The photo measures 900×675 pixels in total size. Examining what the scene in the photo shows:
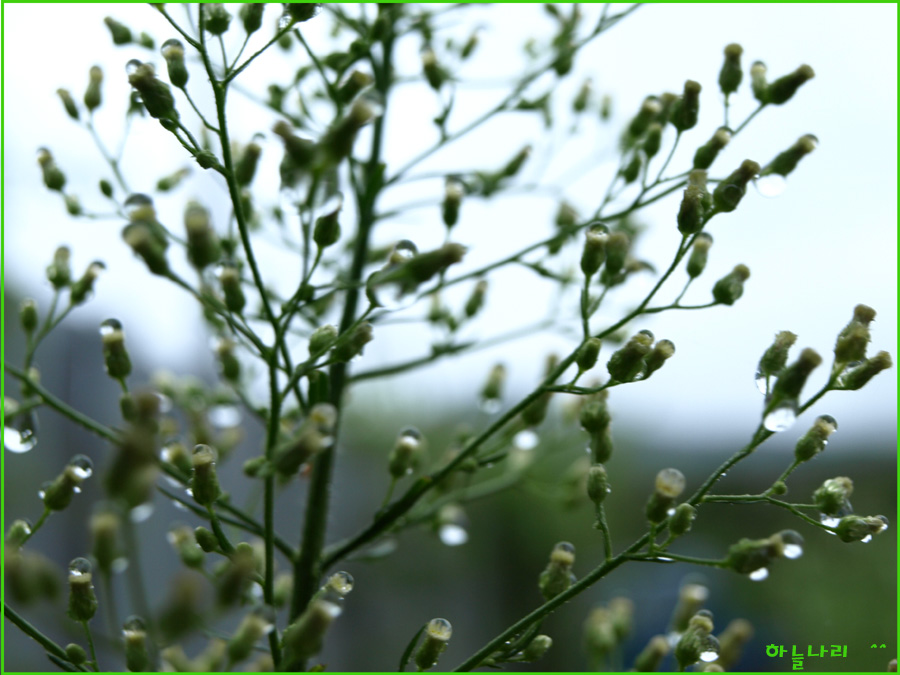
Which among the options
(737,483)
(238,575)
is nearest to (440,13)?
(238,575)

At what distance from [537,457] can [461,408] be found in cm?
321

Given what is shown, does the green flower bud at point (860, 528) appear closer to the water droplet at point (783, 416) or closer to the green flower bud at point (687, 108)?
the water droplet at point (783, 416)

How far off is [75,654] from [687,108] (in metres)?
0.60

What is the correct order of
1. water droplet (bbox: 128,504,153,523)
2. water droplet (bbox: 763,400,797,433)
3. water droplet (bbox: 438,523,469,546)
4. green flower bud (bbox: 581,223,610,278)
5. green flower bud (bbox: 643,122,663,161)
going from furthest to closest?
water droplet (bbox: 438,523,469,546) < green flower bud (bbox: 643,122,663,161) < green flower bud (bbox: 581,223,610,278) < water droplet (bbox: 763,400,797,433) < water droplet (bbox: 128,504,153,523)

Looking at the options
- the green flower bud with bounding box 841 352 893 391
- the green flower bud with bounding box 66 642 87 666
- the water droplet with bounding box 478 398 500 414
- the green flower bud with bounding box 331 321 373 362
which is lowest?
the green flower bud with bounding box 66 642 87 666

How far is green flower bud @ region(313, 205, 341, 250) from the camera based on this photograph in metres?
0.53

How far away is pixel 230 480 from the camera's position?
266 centimetres

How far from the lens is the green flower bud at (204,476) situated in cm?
52

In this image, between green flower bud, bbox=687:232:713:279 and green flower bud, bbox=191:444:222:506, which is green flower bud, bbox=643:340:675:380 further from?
green flower bud, bbox=191:444:222:506

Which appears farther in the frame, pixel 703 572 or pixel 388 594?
pixel 388 594

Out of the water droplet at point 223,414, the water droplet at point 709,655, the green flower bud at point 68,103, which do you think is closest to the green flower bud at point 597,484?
the water droplet at point 709,655

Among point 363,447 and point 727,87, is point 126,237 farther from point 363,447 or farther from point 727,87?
point 363,447

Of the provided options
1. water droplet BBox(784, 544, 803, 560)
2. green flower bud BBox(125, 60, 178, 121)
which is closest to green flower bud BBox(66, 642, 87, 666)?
green flower bud BBox(125, 60, 178, 121)

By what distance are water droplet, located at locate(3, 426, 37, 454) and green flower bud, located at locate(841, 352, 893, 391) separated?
2.09 feet
